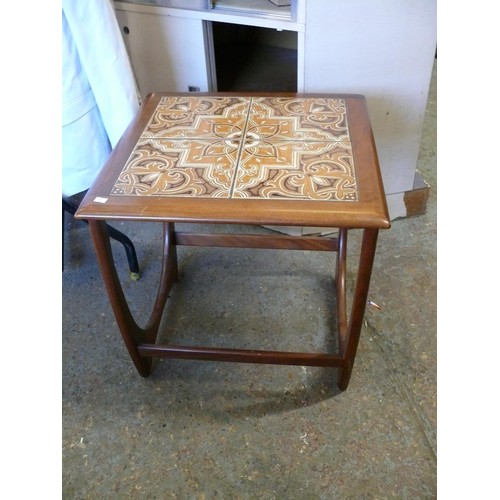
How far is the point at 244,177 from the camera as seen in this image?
3.02 ft

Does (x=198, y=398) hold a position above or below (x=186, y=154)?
below

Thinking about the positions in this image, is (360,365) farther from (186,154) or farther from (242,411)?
(186,154)

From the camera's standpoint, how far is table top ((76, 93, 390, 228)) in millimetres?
845

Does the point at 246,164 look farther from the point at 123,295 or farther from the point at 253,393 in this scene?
the point at 253,393

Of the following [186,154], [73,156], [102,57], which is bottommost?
[73,156]

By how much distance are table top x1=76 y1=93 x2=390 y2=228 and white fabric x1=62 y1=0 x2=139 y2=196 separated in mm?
92

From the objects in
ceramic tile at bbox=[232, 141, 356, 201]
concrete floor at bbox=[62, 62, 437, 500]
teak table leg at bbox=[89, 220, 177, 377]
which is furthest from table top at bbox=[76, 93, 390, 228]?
→ concrete floor at bbox=[62, 62, 437, 500]

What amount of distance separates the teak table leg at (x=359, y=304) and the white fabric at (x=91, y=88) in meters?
0.71

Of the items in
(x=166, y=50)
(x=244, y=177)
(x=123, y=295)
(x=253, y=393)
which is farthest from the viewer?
(x=166, y=50)

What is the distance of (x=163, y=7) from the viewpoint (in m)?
1.33

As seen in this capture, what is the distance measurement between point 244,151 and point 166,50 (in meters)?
0.63

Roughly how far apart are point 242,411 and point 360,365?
34cm

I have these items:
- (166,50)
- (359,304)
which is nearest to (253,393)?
(359,304)

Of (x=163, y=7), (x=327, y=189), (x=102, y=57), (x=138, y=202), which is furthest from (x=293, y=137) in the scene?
(x=163, y=7)
